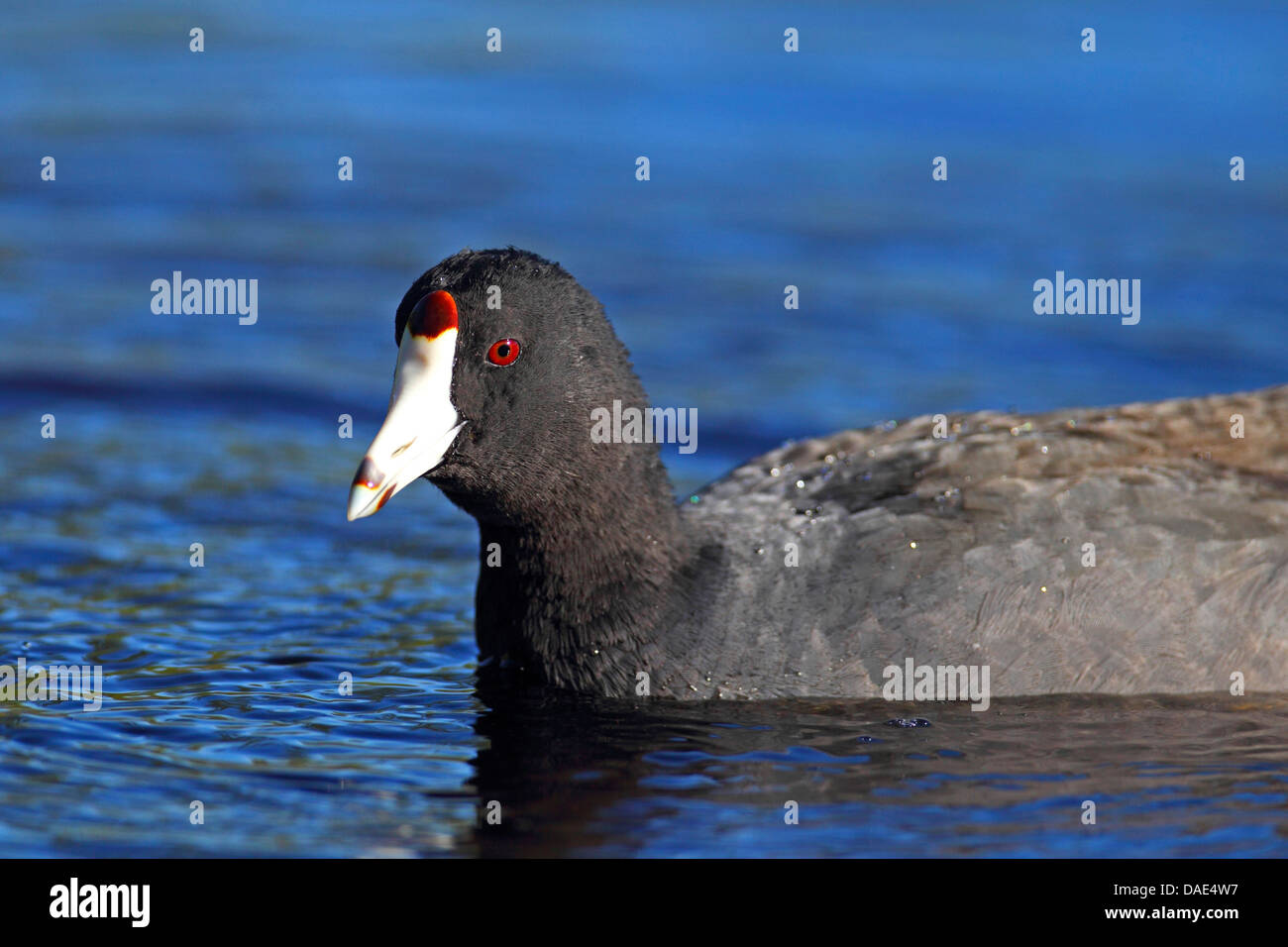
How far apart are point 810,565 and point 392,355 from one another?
6.02m

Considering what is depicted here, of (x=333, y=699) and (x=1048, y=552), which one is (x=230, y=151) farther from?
(x=1048, y=552)

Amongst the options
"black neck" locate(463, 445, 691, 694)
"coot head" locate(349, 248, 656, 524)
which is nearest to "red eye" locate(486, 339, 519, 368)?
"coot head" locate(349, 248, 656, 524)

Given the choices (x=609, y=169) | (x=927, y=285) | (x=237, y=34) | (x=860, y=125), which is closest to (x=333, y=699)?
(x=927, y=285)

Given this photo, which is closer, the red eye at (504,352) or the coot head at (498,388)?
the coot head at (498,388)

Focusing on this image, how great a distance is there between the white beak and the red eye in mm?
168

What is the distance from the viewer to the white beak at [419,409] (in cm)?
709

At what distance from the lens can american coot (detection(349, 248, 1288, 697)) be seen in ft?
24.6

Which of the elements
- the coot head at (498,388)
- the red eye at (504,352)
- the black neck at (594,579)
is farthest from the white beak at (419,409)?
the black neck at (594,579)

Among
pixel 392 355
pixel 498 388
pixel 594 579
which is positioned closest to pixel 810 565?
pixel 594 579

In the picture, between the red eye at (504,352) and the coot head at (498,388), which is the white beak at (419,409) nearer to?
the coot head at (498,388)

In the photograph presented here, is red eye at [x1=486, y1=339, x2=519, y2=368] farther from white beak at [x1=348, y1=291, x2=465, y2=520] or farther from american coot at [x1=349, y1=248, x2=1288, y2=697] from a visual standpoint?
white beak at [x1=348, y1=291, x2=465, y2=520]

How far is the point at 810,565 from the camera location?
25.6ft

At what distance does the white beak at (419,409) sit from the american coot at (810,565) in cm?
8

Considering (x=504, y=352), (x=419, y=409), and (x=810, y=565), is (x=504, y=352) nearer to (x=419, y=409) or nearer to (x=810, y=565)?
(x=419, y=409)
